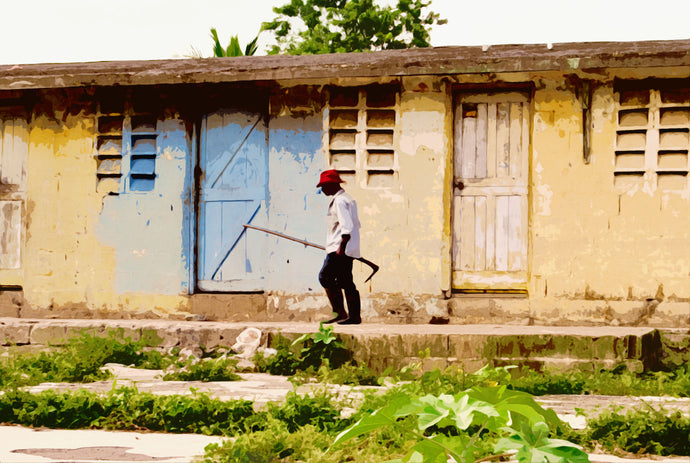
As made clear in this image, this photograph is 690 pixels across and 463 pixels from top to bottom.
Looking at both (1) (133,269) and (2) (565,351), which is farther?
(1) (133,269)

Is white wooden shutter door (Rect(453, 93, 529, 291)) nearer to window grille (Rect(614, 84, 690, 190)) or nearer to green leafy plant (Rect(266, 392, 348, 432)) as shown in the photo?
Result: window grille (Rect(614, 84, 690, 190))

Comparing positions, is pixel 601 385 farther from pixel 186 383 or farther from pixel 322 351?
pixel 186 383

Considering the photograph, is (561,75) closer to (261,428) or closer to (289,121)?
(289,121)

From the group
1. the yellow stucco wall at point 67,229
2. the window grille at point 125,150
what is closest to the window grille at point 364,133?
the window grille at point 125,150

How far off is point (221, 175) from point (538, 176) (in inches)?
153

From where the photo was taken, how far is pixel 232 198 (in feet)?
33.2

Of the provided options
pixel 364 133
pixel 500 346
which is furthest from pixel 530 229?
pixel 500 346

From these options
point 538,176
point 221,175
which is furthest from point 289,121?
point 538,176

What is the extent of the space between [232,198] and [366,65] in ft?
8.06

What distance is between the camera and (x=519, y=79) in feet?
30.4

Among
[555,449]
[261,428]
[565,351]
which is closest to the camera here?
[555,449]

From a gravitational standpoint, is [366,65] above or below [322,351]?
above

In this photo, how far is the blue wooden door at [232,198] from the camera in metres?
10.0

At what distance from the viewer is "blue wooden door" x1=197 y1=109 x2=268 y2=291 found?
1004 centimetres
